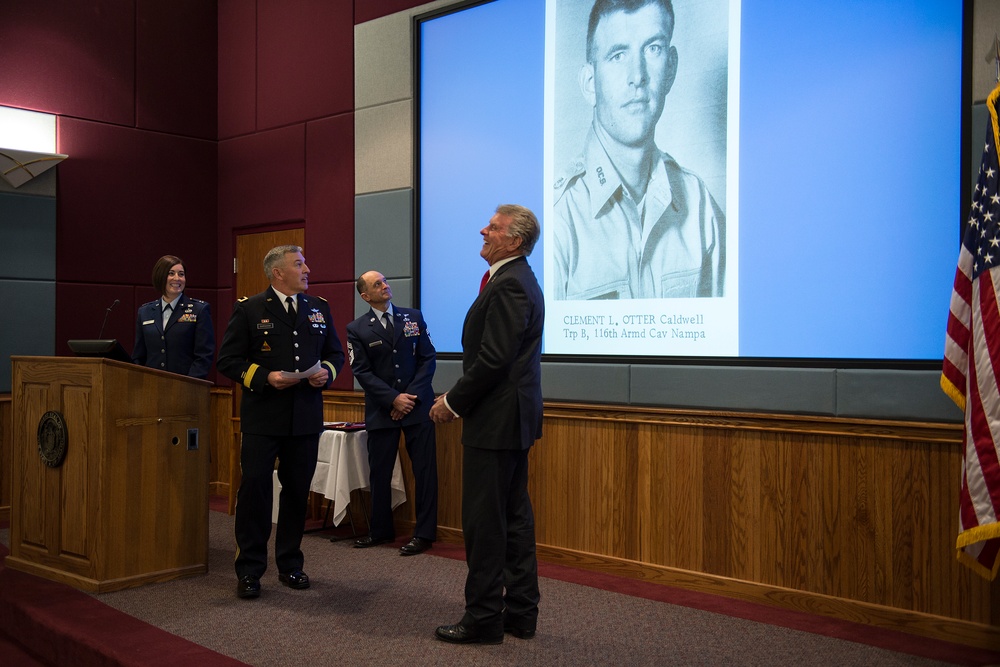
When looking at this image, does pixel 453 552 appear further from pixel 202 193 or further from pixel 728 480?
pixel 202 193

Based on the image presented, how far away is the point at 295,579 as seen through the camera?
3957 millimetres

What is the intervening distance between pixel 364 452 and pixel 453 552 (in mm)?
817

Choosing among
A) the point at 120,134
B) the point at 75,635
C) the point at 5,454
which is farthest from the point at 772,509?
the point at 120,134

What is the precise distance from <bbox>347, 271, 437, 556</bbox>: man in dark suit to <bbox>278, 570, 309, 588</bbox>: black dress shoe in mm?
919

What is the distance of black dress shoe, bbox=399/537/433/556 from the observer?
15.6ft

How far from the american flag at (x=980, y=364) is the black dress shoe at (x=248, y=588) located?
2738 millimetres

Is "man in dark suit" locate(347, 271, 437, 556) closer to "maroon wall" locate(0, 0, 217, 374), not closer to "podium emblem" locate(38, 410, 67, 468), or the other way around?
"podium emblem" locate(38, 410, 67, 468)

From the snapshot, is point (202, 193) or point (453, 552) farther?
point (202, 193)

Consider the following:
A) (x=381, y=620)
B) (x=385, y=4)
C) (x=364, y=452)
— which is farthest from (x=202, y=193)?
(x=381, y=620)

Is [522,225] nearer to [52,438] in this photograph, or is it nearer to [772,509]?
[772,509]

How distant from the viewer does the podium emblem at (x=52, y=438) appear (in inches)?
156

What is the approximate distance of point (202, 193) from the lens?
270 inches

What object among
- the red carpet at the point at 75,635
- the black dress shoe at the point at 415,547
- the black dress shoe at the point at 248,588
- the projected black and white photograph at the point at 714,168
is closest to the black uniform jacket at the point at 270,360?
the black dress shoe at the point at 248,588

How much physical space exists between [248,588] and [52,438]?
1.17 m
